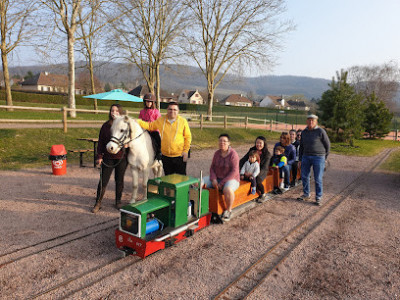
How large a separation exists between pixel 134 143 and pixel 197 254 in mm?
2610

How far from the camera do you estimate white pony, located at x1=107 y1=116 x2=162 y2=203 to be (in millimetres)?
5436

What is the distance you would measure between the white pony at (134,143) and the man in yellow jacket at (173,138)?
36cm

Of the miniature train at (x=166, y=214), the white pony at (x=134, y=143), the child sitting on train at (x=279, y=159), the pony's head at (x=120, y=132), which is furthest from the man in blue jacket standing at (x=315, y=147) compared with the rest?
the pony's head at (x=120, y=132)

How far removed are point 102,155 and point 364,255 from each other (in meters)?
5.40

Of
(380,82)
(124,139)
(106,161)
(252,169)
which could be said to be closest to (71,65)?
(106,161)

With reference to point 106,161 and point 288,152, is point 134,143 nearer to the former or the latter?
point 106,161

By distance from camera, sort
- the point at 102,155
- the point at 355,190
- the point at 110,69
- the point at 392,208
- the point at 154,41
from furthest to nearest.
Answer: the point at 110,69 < the point at 154,41 < the point at 355,190 < the point at 392,208 < the point at 102,155

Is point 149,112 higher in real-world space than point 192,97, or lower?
lower

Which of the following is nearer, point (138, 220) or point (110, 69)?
point (138, 220)

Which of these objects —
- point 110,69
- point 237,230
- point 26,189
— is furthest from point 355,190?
point 110,69

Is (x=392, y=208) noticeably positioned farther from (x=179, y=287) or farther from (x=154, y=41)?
(x=154, y=41)

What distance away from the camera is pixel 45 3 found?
16.9m

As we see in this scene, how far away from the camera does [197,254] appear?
457cm

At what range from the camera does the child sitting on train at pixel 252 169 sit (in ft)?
21.9
